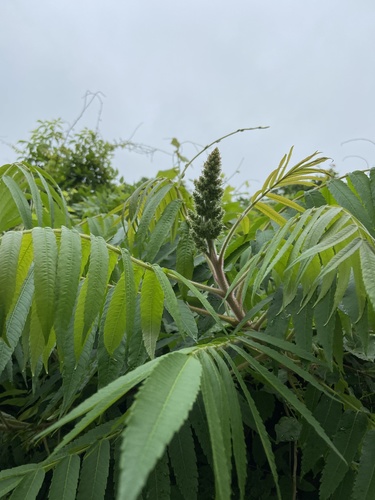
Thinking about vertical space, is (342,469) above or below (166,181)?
below

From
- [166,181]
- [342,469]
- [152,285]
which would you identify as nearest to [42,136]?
[166,181]

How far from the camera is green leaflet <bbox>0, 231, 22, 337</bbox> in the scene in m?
0.92

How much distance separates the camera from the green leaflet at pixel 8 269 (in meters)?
0.92

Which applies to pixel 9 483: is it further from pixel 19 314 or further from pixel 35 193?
pixel 35 193

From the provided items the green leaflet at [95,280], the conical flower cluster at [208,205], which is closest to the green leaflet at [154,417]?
the green leaflet at [95,280]

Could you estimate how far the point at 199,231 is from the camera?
1291 millimetres

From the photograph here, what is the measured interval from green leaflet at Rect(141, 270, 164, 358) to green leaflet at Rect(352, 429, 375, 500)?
1.43 feet

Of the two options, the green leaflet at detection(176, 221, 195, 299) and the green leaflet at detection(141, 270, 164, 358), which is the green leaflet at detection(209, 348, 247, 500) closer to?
the green leaflet at detection(141, 270, 164, 358)

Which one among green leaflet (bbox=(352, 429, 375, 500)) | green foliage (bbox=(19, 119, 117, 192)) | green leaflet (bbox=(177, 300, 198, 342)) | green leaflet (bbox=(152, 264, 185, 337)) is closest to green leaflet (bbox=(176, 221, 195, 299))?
green leaflet (bbox=(177, 300, 198, 342))

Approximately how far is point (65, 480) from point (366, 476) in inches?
Result: 20.8

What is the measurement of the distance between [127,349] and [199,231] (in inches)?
14.3

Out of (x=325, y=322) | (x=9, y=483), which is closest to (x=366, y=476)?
(x=325, y=322)

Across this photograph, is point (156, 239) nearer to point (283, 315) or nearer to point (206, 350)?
point (283, 315)

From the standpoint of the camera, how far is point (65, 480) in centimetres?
94
